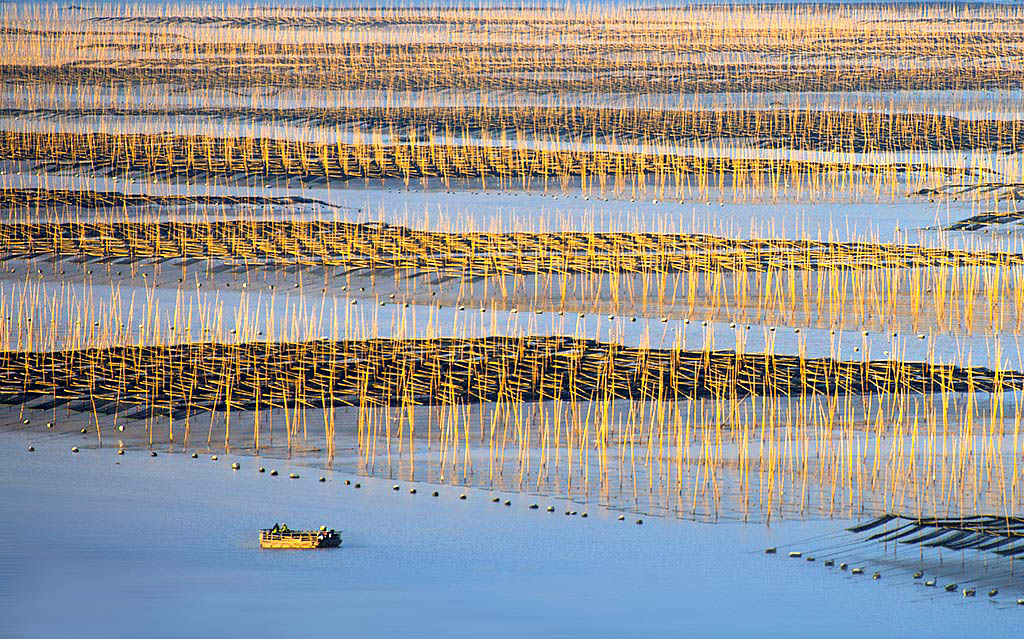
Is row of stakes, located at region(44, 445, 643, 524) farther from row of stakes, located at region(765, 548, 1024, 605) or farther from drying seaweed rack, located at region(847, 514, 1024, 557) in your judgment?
drying seaweed rack, located at region(847, 514, 1024, 557)

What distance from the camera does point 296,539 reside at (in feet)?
28.9

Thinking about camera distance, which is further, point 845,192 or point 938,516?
point 845,192

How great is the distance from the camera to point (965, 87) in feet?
98.8

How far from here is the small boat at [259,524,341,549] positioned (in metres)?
8.80

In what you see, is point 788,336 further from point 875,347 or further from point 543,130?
point 543,130

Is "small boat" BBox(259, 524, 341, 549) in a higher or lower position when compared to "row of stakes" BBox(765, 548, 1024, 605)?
higher

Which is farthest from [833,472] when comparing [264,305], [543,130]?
[543,130]

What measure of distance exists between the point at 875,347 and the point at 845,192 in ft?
24.2

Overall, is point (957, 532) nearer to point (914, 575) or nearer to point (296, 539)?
point (914, 575)

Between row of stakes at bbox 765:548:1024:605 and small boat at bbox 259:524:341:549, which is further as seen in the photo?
small boat at bbox 259:524:341:549

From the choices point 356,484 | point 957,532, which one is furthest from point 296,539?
point 957,532

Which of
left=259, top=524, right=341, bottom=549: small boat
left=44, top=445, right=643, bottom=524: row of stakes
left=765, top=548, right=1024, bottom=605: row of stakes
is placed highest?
left=44, top=445, right=643, bottom=524: row of stakes

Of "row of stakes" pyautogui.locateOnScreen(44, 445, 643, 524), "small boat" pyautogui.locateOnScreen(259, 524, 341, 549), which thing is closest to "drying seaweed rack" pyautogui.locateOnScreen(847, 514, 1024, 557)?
"row of stakes" pyautogui.locateOnScreen(44, 445, 643, 524)

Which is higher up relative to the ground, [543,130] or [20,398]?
[543,130]
